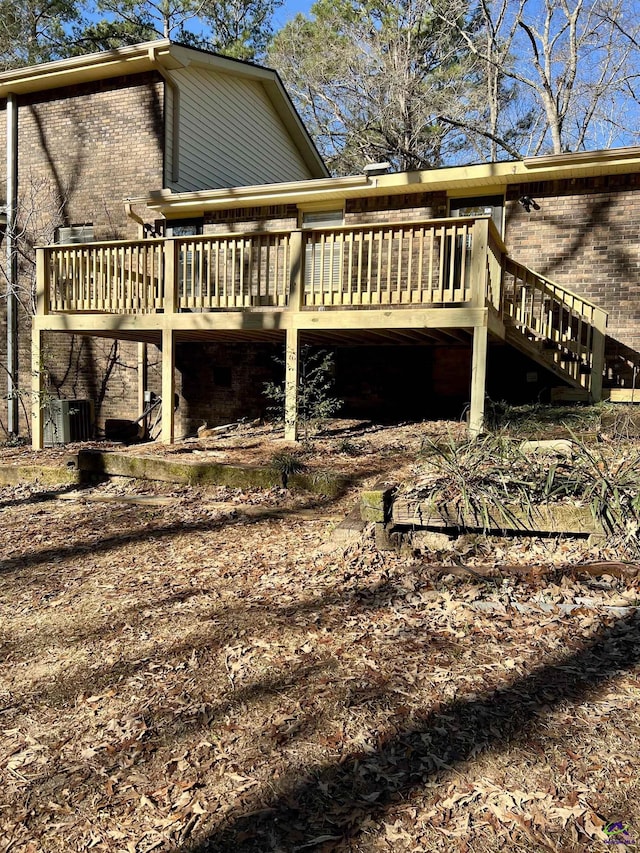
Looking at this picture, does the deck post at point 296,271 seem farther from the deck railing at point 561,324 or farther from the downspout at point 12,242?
the downspout at point 12,242

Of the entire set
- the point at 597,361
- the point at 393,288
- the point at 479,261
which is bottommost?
the point at 597,361

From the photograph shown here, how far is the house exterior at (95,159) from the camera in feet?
38.8

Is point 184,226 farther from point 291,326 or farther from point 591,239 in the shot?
point 591,239

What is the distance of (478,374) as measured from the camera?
23.5 ft

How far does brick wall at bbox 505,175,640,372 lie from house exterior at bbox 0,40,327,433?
6612mm

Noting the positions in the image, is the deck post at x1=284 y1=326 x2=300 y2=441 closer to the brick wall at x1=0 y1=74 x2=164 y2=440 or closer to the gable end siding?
the brick wall at x1=0 y1=74 x2=164 y2=440

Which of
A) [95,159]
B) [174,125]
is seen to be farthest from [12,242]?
[174,125]

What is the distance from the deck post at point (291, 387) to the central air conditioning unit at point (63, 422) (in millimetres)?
4535

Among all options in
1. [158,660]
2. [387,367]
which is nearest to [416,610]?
[158,660]

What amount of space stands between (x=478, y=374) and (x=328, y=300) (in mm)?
2130

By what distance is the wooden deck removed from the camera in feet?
23.7

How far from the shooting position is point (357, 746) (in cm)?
249

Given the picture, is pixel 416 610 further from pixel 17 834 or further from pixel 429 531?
pixel 17 834

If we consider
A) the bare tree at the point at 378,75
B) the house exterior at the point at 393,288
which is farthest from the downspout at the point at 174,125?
the bare tree at the point at 378,75
